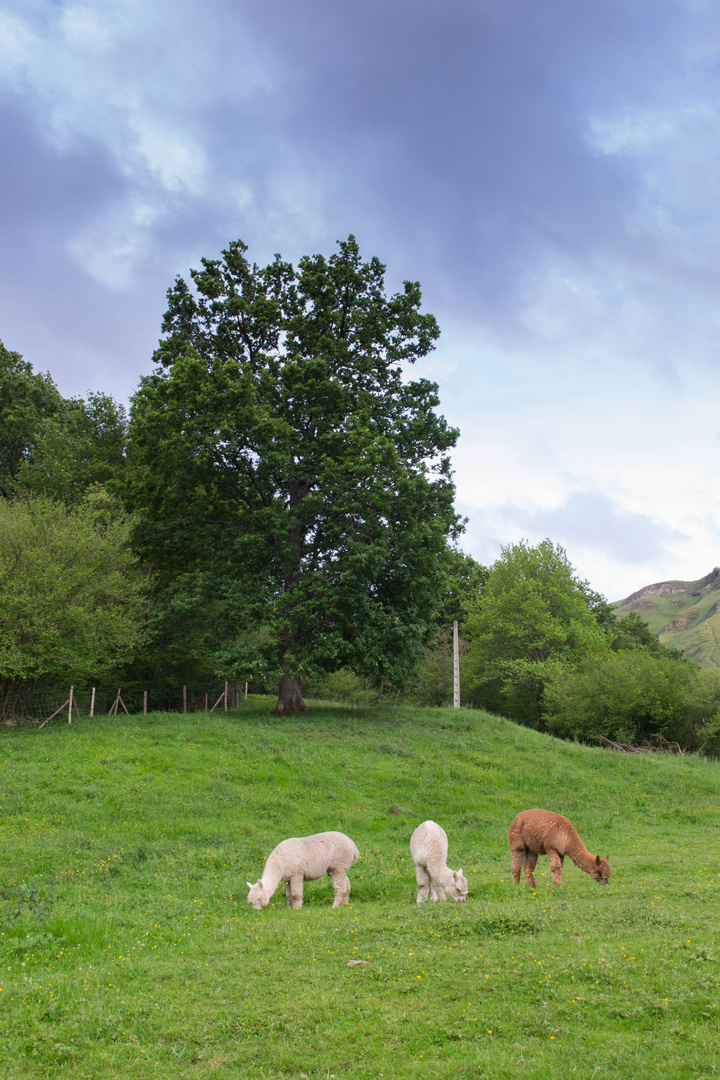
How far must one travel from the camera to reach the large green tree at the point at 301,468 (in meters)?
29.8

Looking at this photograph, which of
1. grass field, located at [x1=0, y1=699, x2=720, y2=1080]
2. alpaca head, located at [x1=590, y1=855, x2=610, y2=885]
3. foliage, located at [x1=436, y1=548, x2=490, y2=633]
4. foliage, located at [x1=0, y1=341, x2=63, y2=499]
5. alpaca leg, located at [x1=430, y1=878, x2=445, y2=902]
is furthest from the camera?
foliage, located at [x1=436, y1=548, x2=490, y2=633]

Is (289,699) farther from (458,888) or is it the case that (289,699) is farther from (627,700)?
(627,700)

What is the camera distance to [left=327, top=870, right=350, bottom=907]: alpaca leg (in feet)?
42.4

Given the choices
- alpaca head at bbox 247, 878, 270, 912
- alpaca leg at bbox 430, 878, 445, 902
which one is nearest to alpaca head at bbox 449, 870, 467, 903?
alpaca leg at bbox 430, 878, 445, 902

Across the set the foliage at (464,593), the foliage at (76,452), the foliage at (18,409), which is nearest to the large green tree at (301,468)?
the foliage at (76,452)

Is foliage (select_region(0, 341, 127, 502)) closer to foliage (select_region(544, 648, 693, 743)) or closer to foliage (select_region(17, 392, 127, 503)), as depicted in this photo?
foliage (select_region(17, 392, 127, 503))

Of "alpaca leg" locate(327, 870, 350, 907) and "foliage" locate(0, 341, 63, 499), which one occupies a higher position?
"foliage" locate(0, 341, 63, 499)

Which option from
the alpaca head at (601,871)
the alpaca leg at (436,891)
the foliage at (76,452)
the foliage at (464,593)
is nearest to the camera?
the alpaca leg at (436,891)

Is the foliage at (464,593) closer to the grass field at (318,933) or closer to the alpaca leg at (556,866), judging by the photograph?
the grass field at (318,933)

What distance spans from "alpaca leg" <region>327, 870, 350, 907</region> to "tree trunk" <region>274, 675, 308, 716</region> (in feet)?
61.1

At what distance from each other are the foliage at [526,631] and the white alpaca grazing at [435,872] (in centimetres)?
3712

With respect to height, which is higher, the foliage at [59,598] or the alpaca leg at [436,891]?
the foliage at [59,598]

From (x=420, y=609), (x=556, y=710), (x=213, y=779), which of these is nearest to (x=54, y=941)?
(x=213, y=779)

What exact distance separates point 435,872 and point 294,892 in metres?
2.73
